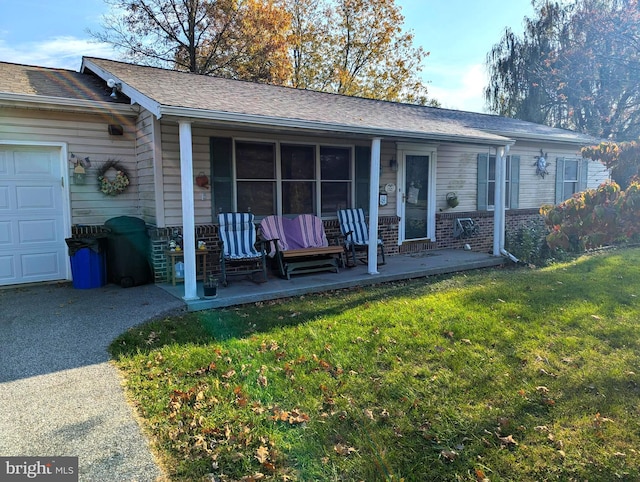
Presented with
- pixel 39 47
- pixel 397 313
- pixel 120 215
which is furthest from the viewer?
pixel 39 47

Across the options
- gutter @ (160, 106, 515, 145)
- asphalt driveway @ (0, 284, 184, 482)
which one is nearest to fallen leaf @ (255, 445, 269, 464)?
asphalt driveway @ (0, 284, 184, 482)

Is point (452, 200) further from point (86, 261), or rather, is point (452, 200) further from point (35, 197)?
point (35, 197)

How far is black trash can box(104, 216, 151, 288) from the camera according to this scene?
21.4 ft

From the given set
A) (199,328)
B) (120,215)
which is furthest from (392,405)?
(120,215)

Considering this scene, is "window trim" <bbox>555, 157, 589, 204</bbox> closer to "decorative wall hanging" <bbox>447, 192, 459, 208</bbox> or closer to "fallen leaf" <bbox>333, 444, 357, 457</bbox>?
"decorative wall hanging" <bbox>447, 192, 459, 208</bbox>

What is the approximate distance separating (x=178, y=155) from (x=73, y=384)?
158 inches

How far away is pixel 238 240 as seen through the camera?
6816 millimetres

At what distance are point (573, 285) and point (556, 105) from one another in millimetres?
21360

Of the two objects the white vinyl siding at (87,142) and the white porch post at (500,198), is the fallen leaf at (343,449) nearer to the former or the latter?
the white vinyl siding at (87,142)

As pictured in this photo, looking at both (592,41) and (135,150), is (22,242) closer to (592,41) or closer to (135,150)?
(135,150)

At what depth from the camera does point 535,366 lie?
3717mm

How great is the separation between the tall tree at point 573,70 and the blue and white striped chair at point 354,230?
1746 centimetres

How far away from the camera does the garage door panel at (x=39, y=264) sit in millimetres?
6697

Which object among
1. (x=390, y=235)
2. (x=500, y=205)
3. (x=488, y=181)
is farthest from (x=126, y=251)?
(x=488, y=181)
